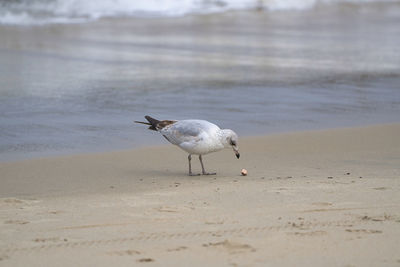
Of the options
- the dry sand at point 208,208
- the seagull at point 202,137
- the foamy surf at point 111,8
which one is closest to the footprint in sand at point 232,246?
the dry sand at point 208,208

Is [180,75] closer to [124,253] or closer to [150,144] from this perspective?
[150,144]

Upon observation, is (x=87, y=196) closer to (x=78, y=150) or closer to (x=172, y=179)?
(x=172, y=179)

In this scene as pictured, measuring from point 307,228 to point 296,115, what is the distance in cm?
538

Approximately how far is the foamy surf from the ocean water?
0.18 metres

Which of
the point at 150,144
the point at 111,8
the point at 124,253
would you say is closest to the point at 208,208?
the point at 124,253

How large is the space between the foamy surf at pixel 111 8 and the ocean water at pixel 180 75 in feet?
0.59

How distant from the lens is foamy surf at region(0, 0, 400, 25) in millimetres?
22922

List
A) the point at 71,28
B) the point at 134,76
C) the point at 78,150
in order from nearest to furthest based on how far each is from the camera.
Answer: the point at 78,150
the point at 134,76
the point at 71,28

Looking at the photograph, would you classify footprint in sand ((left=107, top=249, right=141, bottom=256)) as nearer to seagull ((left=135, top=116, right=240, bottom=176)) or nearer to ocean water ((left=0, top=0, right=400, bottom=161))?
seagull ((left=135, top=116, right=240, bottom=176))

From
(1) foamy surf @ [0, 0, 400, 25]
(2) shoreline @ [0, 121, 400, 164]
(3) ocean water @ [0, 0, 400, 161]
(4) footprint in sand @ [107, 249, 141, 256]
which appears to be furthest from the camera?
(1) foamy surf @ [0, 0, 400, 25]

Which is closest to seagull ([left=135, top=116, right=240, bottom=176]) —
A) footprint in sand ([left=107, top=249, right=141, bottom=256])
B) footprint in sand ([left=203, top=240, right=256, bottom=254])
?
footprint in sand ([left=203, top=240, right=256, bottom=254])

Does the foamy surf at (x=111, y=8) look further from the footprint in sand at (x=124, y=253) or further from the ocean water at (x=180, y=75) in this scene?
the footprint in sand at (x=124, y=253)

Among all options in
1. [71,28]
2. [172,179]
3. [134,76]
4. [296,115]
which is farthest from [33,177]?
[71,28]

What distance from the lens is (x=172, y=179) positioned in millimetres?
7109
